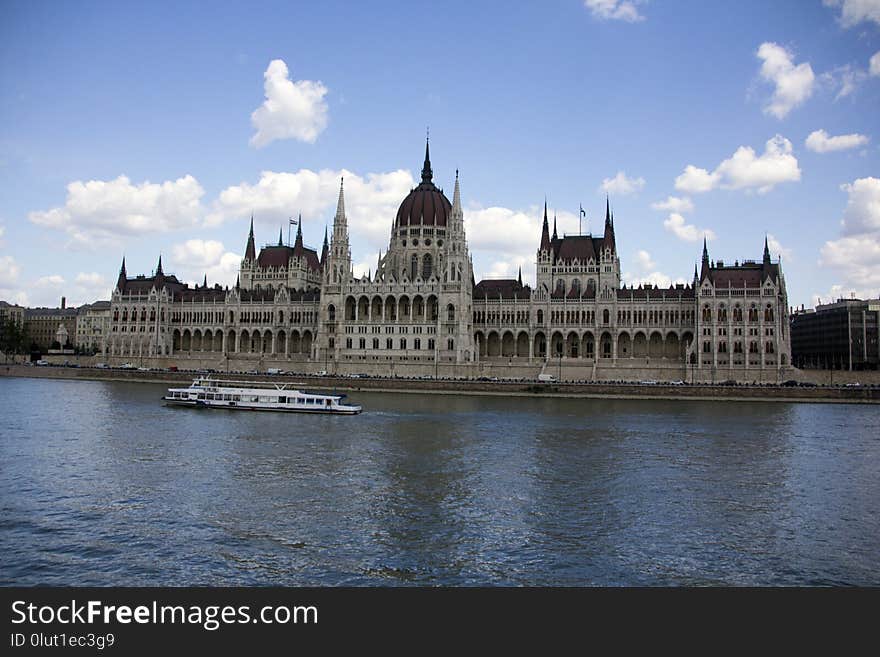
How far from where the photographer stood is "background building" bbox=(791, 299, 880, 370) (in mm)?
119125

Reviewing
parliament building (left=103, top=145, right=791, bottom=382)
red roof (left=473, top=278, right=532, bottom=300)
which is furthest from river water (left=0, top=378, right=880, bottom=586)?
red roof (left=473, top=278, right=532, bottom=300)

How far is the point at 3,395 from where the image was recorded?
230ft

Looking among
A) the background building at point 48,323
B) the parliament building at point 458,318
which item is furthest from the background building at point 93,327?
the parliament building at point 458,318

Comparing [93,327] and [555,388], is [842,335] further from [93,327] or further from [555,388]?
[93,327]

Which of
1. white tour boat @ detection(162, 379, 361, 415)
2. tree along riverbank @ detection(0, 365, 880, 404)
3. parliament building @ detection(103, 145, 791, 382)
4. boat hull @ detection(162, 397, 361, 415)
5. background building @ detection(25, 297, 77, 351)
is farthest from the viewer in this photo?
background building @ detection(25, 297, 77, 351)

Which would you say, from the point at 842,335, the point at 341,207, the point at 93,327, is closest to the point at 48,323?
the point at 93,327

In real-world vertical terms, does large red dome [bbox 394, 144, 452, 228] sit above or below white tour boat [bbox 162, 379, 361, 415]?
above

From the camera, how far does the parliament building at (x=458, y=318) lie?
91750 mm

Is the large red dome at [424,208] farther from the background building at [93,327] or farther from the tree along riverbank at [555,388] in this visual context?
the background building at [93,327]

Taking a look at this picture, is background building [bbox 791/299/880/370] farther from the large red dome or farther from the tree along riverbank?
the large red dome

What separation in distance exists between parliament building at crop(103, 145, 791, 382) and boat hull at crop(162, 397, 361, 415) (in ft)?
129

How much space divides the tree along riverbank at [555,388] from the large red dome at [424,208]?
105 ft
